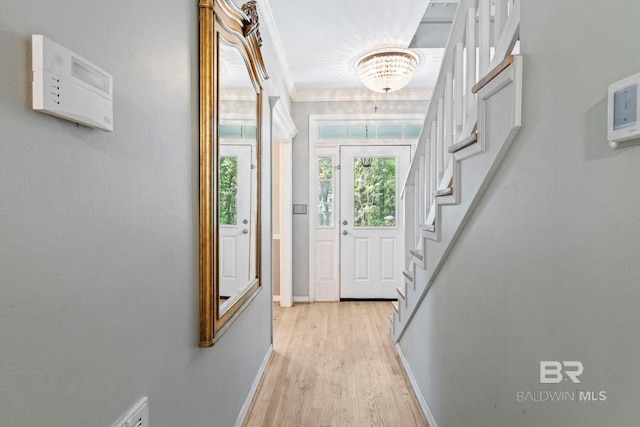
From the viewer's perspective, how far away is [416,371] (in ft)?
7.47

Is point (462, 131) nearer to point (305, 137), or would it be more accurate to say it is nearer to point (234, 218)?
point (234, 218)

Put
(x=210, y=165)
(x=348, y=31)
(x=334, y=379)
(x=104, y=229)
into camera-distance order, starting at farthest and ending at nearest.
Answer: (x=348, y=31) < (x=334, y=379) < (x=210, y=165) < (x=104, y=229)

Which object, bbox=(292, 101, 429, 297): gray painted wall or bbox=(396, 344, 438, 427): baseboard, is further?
bbox=(292, 101, 429, 297): gray painted wall

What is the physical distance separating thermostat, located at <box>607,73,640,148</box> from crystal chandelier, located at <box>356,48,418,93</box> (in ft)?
8.87

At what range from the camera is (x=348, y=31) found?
2.86m

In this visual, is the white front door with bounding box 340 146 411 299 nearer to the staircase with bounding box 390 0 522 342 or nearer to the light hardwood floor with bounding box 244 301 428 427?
the light hardwood floor with bounding box 244 301 428 427

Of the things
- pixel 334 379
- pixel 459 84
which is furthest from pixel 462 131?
pixel 334 379

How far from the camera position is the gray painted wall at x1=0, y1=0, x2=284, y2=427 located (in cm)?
57

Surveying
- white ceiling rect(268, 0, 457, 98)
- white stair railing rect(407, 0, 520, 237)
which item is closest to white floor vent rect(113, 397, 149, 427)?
white stair railing rect(407, 0, 520, 237)

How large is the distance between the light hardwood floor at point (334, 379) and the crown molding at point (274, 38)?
2428 millimetres

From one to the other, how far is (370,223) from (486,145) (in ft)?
10.6

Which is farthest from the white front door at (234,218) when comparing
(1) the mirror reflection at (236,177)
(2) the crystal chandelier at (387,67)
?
(2) the crystal chandelier at (387,67)

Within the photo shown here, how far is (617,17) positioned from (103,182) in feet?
3.52

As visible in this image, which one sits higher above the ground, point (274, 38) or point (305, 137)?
point (274, 38)
